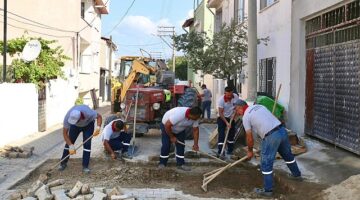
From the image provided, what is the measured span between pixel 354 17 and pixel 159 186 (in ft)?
17.4

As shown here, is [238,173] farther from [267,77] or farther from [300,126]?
[267,77]

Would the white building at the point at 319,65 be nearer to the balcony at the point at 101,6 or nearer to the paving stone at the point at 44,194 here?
the paving stone at the point at 44,194

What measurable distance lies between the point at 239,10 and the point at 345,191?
15021 mm

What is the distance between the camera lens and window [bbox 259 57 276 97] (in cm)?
1496

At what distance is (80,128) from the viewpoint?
9.72 meters

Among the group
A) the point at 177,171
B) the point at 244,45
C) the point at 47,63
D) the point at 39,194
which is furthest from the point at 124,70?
the point at 39,194

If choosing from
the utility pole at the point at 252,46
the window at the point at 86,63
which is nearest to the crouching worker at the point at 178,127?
the utility pole at the point at 252,46

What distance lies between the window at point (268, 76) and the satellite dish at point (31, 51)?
758cm

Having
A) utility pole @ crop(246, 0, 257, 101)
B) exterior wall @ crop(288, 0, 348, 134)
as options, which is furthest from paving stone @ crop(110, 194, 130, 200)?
utility pole @ crop(246, 0, 257, 101)

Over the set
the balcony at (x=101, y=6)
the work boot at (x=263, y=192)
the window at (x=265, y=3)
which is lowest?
the work boot at (x=263, y=192)

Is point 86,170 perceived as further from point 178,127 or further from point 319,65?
point 319,65

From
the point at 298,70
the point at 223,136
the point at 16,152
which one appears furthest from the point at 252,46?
the point at 16,152

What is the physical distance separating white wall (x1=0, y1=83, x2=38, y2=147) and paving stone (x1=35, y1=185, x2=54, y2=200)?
6.29 meters

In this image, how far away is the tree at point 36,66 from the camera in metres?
16.7
